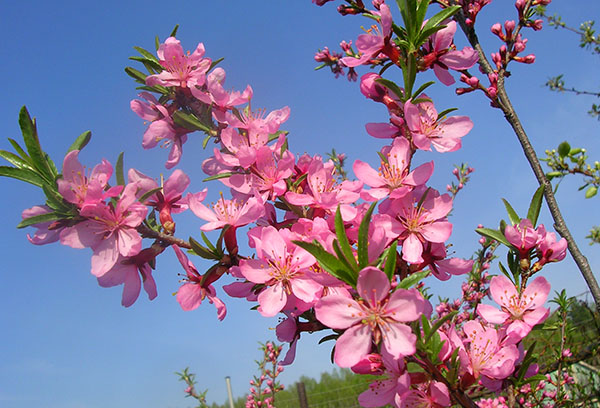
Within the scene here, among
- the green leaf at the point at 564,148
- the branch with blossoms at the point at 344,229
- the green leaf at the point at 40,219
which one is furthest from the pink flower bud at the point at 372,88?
the green leaf at the point at 564,148

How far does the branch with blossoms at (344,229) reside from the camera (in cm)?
107

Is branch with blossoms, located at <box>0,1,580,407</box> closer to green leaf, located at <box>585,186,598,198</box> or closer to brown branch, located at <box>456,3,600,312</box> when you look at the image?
brown branch, located at <box>456,3,600,312</box>

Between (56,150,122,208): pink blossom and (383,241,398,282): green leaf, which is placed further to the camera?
(56,150,122,208): pink blossom

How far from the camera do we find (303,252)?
1.28 metres

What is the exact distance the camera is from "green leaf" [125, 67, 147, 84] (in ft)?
5.87

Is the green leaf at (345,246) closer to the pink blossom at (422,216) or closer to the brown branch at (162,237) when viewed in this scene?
the pink blossom at (422,216)

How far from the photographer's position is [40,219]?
1.24m

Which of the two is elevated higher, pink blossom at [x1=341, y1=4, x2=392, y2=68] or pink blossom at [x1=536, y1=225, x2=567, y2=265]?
pink blossom at [x1=341, y1=4, x2=392, y2=68]

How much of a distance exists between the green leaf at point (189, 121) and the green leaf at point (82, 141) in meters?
0.36

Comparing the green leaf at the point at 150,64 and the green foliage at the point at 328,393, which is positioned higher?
the green leaf at the point at 150,64

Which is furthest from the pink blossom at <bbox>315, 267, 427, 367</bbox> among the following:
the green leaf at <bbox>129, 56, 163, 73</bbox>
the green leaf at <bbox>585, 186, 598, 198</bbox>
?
the green leaf at <bbox>585, 186, 598, 198</bbox>

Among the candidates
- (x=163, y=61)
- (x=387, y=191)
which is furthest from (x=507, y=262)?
(x=163, y=61)

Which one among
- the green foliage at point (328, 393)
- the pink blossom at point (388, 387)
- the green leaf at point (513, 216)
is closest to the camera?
the pink blossom at point (388, 387)

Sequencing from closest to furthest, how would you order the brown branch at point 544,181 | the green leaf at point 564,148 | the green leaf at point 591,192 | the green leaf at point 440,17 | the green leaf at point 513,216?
1. the green leaf at point 440,17
2. the green leaf at point 513,216
3. the brown branch at point 544,181
4. the green leaf at point 564,148
5. the green leaf at point 591,192
